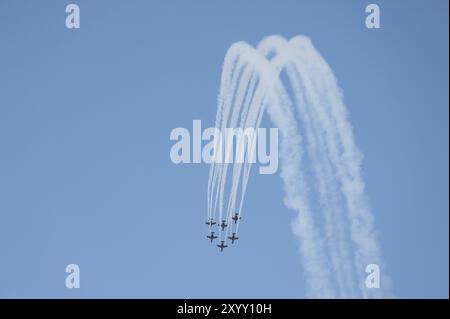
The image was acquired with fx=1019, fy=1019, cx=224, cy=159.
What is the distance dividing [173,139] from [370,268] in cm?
1591

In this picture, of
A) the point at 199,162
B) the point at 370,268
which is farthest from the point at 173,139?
the point at 370,268

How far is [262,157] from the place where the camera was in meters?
62.4
